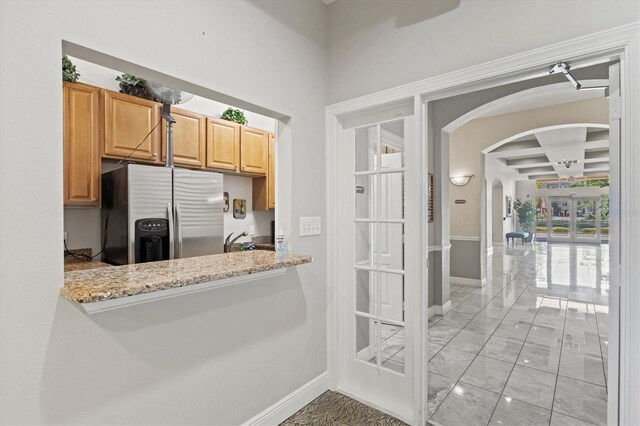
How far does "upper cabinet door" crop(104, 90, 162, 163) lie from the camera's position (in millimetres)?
2793

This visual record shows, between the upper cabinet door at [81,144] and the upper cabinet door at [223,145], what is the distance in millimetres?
1123

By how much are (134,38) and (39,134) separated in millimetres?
600

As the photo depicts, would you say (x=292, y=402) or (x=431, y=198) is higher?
(x=431, y=198)

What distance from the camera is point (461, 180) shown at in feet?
19.7

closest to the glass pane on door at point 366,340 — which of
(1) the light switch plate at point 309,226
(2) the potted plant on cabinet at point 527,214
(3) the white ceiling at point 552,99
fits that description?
(1) the light switch plate at point 309,226

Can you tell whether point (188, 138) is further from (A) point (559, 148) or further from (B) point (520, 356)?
(A) point (559, 148)

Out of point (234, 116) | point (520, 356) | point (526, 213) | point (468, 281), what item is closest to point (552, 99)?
point (468, 281)

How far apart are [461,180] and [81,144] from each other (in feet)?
19.0

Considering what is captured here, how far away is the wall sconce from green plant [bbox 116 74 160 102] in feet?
17.3

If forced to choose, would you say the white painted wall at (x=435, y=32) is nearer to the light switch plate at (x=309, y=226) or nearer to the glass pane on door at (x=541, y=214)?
the light switch plate at (x=309, y=226)

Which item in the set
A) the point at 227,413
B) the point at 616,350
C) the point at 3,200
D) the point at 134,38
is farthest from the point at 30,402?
the point at 616,350

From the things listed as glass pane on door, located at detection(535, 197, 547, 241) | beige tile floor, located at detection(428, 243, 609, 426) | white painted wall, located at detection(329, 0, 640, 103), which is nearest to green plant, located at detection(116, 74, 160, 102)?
white painted wall, located at detection(329, 0, 640, 103)

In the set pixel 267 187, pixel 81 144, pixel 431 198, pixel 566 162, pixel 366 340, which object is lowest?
pixel 366 340

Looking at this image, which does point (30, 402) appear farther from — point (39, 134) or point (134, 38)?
point (134, 38)
